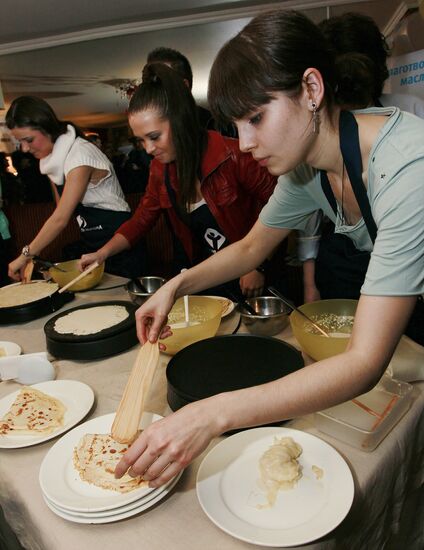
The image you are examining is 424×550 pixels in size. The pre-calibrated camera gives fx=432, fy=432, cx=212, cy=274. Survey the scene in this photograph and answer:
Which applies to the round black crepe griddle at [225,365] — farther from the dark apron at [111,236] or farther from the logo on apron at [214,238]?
the dark apron at [111,236]

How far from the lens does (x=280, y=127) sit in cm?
96

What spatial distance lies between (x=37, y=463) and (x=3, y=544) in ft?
1.44

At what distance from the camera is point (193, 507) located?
0.80 m

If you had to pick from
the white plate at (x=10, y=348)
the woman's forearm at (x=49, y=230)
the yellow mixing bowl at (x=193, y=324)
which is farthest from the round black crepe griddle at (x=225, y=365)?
the woman's forearm at (x=49, y=230)

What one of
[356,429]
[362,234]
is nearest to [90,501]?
[356,429]

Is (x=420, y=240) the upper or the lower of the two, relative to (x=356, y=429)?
upper

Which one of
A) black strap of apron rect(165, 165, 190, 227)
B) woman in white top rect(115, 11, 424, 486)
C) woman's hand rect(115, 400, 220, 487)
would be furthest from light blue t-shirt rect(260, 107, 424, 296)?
black strap of apron rect(165, 165, 190, 227)

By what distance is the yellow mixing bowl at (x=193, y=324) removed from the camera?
4.22 feet

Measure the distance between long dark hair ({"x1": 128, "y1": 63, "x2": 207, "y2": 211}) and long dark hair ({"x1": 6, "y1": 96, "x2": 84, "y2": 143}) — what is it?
0.76m

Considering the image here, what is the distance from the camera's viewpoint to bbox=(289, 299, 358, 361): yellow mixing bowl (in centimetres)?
110

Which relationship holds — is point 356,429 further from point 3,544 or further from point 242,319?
point 3,544

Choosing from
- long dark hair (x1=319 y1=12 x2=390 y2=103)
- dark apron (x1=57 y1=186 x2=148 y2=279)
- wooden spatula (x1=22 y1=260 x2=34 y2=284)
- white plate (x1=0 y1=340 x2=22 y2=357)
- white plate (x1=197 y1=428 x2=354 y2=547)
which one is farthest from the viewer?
dark apron (x1=57 y1=186 x2=148 y2=279)

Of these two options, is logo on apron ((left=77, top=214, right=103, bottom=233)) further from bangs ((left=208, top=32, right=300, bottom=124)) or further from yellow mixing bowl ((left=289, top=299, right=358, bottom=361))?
bangs ((left=208, top=32, right=300, bottom=124))

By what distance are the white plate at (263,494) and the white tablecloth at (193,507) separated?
0.11 ft
